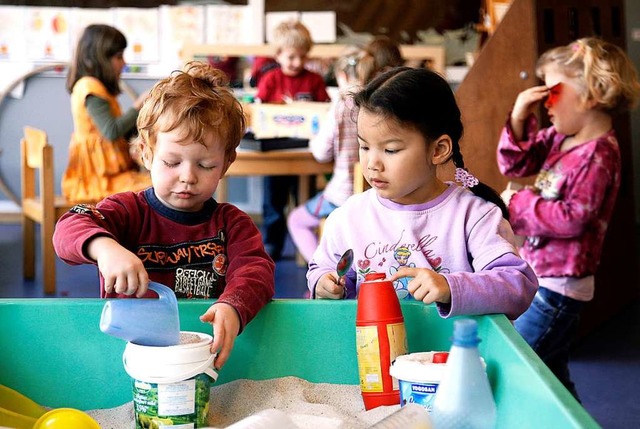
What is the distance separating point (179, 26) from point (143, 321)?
513 centimetres

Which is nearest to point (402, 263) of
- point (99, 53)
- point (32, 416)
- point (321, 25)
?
point (32, 416)

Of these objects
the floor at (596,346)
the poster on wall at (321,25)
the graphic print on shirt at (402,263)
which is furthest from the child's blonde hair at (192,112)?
the poster on wall at (321,25)

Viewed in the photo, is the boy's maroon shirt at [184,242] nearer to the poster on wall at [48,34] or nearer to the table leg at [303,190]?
the table leg at [303,190]

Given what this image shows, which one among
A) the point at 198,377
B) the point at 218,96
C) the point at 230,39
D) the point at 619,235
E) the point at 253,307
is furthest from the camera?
the point at 230,39

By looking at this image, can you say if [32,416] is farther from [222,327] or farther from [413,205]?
[413,205]

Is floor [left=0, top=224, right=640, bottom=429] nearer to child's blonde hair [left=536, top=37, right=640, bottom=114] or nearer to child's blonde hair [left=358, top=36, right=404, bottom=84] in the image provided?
child's blonde hair [left=536, top=37, right=640, bottom=114]

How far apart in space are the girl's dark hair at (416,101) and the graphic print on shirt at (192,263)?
13.3 inches

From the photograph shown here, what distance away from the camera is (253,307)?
1.31 m

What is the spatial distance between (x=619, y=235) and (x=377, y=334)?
236 centimetres

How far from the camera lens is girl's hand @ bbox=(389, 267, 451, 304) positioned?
4.07ft

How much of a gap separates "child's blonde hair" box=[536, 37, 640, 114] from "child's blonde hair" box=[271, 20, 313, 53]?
2.48 meters

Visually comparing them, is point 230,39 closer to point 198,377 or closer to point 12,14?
point 12,14

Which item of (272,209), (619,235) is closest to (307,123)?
(272,209)

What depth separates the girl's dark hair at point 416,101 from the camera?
4.70 feet
